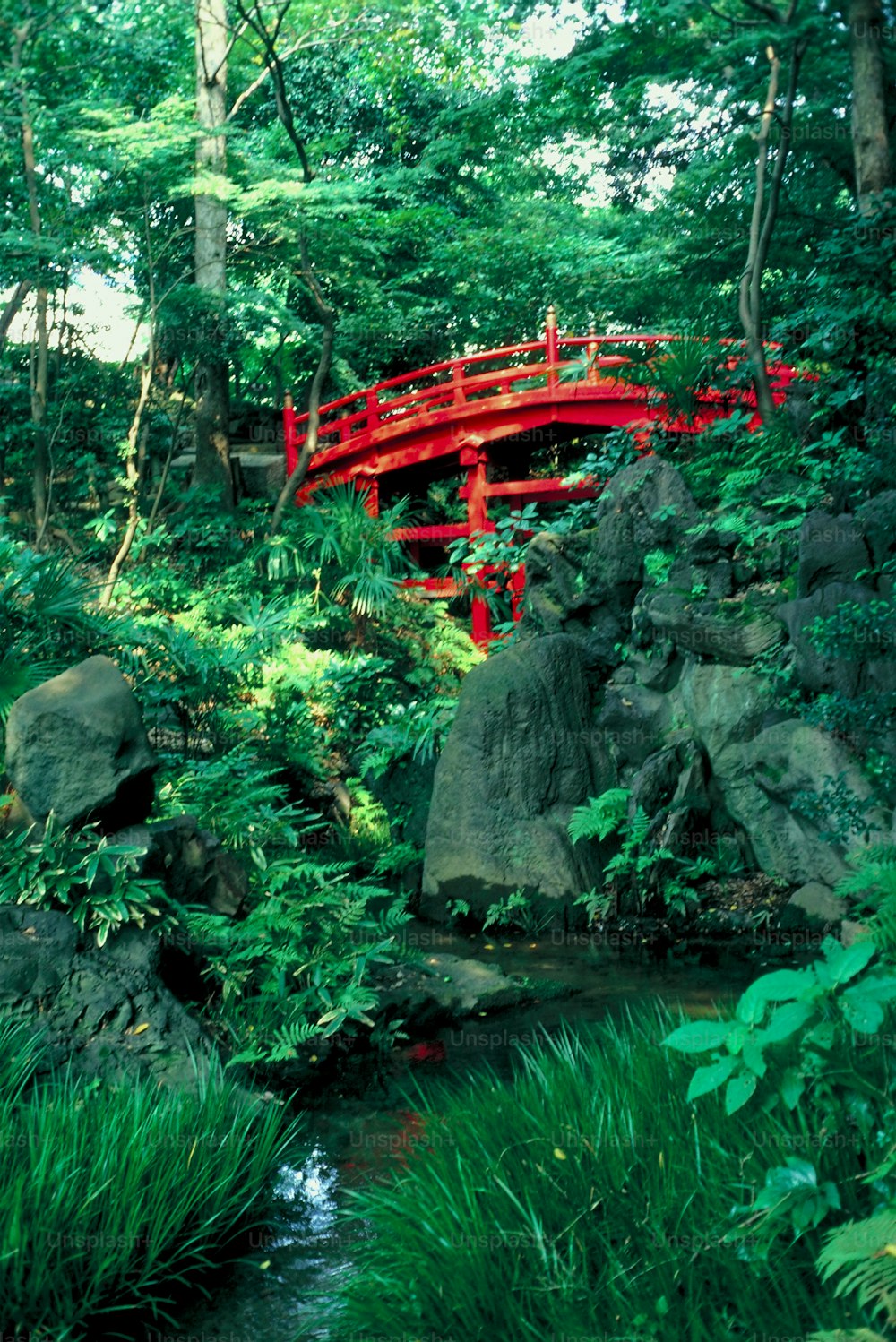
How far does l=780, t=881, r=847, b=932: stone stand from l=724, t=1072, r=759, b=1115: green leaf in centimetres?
493

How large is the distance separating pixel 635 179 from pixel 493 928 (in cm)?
1658

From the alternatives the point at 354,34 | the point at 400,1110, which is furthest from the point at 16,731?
the point at 354,34

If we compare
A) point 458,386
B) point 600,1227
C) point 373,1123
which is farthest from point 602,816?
point 458,386

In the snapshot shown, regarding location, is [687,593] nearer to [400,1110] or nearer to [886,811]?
[886,811]

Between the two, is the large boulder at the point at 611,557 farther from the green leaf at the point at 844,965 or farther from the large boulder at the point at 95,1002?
the green leaf at the point at 844,965

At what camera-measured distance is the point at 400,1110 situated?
17.3ft

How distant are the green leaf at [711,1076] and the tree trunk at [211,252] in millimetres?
14734

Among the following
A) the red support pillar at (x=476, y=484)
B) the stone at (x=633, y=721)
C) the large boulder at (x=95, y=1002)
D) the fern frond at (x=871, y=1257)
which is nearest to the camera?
the fern frond at (x=871, y=1257)

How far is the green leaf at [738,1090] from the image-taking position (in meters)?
2.71

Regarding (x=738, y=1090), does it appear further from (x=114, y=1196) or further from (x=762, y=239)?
(x=762, y=239)

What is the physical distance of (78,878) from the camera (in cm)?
535

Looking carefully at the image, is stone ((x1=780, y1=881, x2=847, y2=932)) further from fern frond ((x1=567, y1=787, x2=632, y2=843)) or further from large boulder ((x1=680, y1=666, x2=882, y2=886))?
fern frond ((x1=567, y1=787, x2=632, y2=843))

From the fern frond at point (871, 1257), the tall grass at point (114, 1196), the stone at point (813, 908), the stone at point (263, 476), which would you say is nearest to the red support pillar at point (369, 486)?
the stone at point (263, 476)

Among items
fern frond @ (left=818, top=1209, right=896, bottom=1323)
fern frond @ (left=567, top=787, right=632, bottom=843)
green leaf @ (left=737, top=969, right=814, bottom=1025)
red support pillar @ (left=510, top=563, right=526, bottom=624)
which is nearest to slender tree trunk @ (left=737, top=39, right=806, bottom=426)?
fern frond @ (left=567, top=787, right=632, bottom=843)
